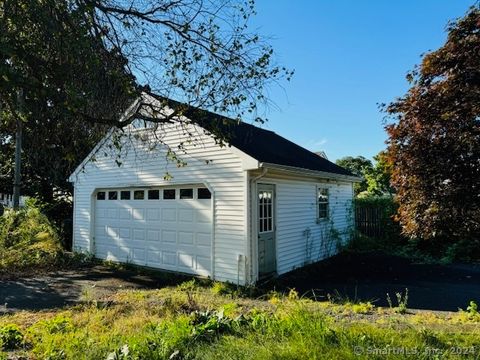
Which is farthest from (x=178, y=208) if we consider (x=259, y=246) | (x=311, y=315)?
(x=311, y=315)

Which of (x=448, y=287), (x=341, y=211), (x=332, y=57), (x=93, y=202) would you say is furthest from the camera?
(x=341, y=211)

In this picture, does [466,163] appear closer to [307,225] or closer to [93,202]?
[307,225]

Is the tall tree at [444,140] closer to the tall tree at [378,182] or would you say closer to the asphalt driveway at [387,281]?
the asphalt driveway at [387,281]

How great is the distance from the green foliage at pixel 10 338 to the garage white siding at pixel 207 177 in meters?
3.59

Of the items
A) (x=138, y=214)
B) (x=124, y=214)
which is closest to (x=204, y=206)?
(x=138, y=214)

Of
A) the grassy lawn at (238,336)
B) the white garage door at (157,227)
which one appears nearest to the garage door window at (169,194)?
the white garage door at (157,227)

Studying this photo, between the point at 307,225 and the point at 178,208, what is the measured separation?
4084 millimetres

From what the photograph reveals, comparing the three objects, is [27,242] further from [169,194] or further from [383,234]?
[383,234]

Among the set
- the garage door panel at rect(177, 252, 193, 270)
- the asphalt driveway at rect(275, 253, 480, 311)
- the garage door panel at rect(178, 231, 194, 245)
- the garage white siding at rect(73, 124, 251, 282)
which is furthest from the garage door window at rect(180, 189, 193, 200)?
the asphalt driveway at rect(275, 253, 480, 311)

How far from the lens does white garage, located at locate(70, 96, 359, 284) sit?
8875 mm

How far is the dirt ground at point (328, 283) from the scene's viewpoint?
293 inches

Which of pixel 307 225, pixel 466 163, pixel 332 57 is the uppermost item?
pixel 332 57

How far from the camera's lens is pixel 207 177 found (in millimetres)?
9609

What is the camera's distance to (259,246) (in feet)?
29.8
